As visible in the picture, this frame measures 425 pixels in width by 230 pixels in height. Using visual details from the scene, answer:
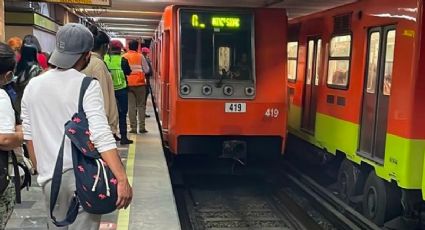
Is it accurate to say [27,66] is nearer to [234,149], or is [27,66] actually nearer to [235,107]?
[235,107]

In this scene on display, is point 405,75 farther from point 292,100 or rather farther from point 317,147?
point 292,100

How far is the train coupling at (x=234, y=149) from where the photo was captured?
28.8ft

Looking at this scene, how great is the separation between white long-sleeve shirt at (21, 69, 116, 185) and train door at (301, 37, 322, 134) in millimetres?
7351

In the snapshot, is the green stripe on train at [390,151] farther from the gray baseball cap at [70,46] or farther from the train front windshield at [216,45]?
the gray baseball cap at [70,46]

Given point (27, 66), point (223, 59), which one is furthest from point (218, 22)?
point (27, 66)

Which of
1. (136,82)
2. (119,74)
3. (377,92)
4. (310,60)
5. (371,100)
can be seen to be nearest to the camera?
(377,92)

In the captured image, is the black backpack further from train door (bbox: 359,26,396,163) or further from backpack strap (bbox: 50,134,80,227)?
train door (bbox: 359,26,396,163)

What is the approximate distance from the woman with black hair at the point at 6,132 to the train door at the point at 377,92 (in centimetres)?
501

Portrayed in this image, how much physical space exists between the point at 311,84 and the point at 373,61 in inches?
108

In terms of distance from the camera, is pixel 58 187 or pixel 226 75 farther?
pixel 226 75

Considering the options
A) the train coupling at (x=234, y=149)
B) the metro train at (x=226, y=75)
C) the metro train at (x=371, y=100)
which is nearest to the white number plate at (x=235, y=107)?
the metro train at (x=226, y=75)

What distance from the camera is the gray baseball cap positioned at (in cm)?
303

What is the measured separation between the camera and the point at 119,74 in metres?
8.98

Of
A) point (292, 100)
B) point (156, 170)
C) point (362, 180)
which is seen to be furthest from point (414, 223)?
point (292, 100)
